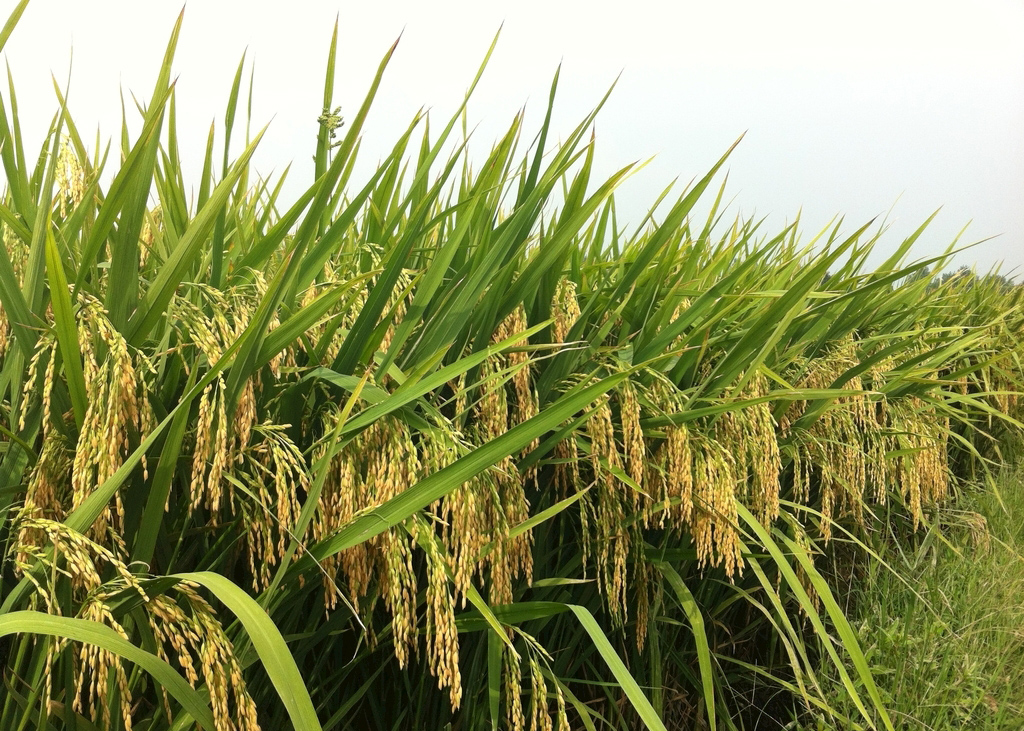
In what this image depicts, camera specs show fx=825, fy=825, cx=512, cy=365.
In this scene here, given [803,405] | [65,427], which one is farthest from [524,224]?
[803,405]

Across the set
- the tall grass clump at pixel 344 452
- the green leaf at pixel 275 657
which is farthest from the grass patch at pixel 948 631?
the green leaf at pixel 275 657

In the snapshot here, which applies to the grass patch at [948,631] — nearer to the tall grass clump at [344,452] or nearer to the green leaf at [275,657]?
the tall grass clump at [344,452]

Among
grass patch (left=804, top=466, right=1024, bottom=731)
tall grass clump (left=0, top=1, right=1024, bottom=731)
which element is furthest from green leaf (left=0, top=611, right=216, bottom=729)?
grass patch (left=804, top=466, right=1024, bottom=731)

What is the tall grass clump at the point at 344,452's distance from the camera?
103 centimetres

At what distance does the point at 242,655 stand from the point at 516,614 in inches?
17.9

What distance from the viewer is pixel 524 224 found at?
1.49 meters

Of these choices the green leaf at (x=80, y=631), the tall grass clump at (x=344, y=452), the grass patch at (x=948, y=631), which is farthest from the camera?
the grass patch at (x=948, y=631)

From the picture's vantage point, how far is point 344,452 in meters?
1.22

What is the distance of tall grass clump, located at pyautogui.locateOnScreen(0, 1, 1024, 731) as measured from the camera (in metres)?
1.03

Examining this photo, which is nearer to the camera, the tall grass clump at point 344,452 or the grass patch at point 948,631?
the tall grass clump at point 344,452

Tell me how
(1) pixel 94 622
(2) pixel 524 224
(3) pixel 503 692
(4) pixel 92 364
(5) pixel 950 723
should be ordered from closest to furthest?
(1) pixel 94 622, (4) pixel 92 364, (2) pixel 524 224, (3) pixel 503 692, (5) pixel 950 723

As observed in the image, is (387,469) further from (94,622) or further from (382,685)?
(382,685)

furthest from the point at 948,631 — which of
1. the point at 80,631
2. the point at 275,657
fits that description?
the point at 80,631

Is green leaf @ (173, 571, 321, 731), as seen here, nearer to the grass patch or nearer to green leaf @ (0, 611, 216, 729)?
green leaf @ (0, 611, 216, 729)
